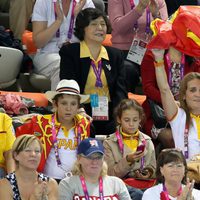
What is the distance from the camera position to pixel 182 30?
8375 millimetres

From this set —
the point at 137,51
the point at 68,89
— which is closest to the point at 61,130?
the point at 68,89

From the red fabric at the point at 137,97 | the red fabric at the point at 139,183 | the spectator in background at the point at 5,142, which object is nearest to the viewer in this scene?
the spectator in background at the point at 5,142

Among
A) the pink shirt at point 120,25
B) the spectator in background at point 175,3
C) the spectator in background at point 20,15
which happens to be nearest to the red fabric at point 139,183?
the pink shirt at point 120,25

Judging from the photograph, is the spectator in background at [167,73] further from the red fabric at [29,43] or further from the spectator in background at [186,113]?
the red fabric at [29,43]

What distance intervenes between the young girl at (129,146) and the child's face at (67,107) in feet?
1.17

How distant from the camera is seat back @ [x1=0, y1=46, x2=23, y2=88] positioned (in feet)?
29.8

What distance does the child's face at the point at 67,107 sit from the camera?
301 inches

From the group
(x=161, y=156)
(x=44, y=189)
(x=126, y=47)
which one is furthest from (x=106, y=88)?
(x=44, y=189)

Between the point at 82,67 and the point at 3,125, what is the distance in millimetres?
1346

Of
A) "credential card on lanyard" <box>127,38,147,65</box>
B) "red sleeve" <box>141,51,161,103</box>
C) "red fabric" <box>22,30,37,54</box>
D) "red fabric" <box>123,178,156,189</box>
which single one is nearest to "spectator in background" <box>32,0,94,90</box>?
"red fabric" <box>22,30,37,54</box>

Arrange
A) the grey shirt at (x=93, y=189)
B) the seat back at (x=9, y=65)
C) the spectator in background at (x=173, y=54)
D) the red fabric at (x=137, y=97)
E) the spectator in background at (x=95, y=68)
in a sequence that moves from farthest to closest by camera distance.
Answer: the seat back at (x=9, y=65), the red fabric at (x=137, y=97), the spectator in background at (x=95, y=68), the spectator in background at (x=173, y=54), the grey shirt at (x=93, y=189)

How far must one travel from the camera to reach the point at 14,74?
9.22 m

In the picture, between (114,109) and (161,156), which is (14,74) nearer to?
(114,109)

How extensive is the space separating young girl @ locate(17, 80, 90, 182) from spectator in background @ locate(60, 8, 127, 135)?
25.7 inches
